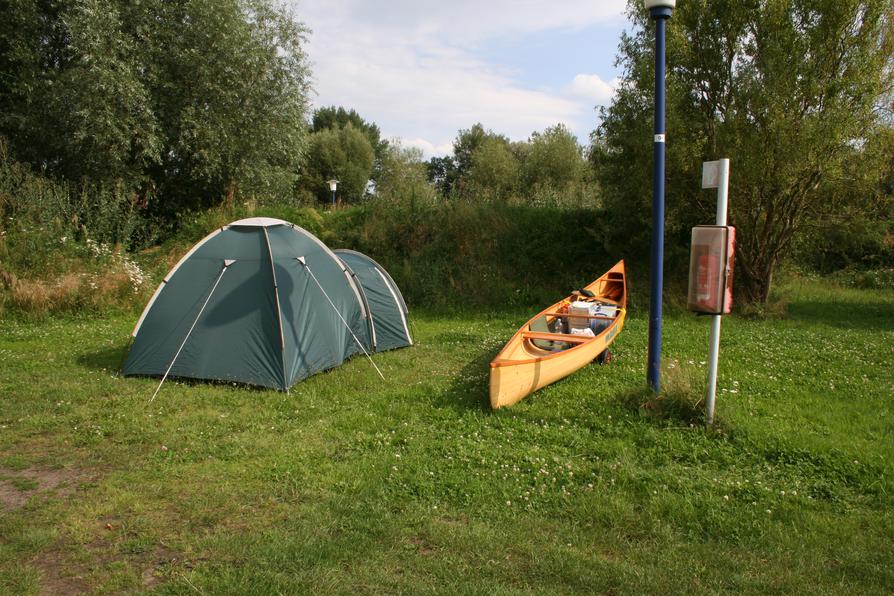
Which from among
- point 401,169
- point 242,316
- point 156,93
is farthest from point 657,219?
point 401,169

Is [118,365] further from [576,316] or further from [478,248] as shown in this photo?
[478,248]

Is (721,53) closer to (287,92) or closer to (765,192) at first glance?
(765,192)

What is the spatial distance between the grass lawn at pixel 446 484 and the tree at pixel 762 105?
17.5 feet

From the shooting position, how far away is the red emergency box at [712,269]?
562 centimetres

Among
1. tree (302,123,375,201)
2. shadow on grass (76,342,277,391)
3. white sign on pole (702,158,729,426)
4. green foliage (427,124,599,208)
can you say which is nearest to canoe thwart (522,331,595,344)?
white sign on pole (702,158,729,426)

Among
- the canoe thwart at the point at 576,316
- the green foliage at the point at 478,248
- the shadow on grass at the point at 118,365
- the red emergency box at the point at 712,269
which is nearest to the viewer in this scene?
the red emergency box at the point at 712,269

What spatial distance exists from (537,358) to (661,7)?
372 cm

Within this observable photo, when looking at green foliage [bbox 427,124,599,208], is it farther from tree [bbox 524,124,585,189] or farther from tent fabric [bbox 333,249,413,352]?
tent fabric [bbox 333,249,413,352]

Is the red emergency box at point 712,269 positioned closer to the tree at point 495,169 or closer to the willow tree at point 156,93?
the willow tree at point 156,93

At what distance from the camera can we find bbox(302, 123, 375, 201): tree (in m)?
36.2

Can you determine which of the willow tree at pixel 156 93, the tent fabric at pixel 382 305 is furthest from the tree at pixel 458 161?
the tent fabric at pixel 382 305

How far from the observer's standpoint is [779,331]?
36.8ft

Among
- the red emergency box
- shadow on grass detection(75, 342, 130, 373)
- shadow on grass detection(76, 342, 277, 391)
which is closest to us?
the red emergency box

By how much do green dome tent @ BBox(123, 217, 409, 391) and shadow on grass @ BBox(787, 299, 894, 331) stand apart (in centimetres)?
1000
